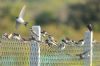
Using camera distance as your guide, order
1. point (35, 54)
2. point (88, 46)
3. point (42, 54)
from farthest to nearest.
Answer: point (88, 46)
point (42, 54)
point (35, 54)

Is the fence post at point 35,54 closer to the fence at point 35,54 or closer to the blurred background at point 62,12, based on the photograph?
the fence at point 35,54

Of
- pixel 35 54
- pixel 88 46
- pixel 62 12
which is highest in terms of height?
pixel 62 12

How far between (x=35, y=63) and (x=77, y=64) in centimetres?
91

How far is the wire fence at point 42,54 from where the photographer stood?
31.6 feet

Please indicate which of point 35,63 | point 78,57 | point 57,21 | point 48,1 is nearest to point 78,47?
point 78,57

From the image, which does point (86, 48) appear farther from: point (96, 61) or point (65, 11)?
point (65, 11)

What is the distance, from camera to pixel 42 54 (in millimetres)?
9930

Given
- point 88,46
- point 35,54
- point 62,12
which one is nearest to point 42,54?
point 35,54

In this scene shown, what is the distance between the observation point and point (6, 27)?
3512cm

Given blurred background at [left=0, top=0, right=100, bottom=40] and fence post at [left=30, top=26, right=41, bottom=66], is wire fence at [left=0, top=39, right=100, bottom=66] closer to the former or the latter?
fence post at [left=30, top=26, right=41, bottom=66]

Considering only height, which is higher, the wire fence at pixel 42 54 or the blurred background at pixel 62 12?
the blurred background at pixel 62 12

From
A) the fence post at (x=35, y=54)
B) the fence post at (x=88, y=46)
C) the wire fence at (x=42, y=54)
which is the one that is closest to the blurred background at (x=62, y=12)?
the fence post at (x=88, y=46)

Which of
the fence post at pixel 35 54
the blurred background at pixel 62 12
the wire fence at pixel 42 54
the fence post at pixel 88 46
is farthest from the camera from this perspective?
the blurred background at pixel 62 12

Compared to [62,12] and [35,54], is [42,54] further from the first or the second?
[62,12]
